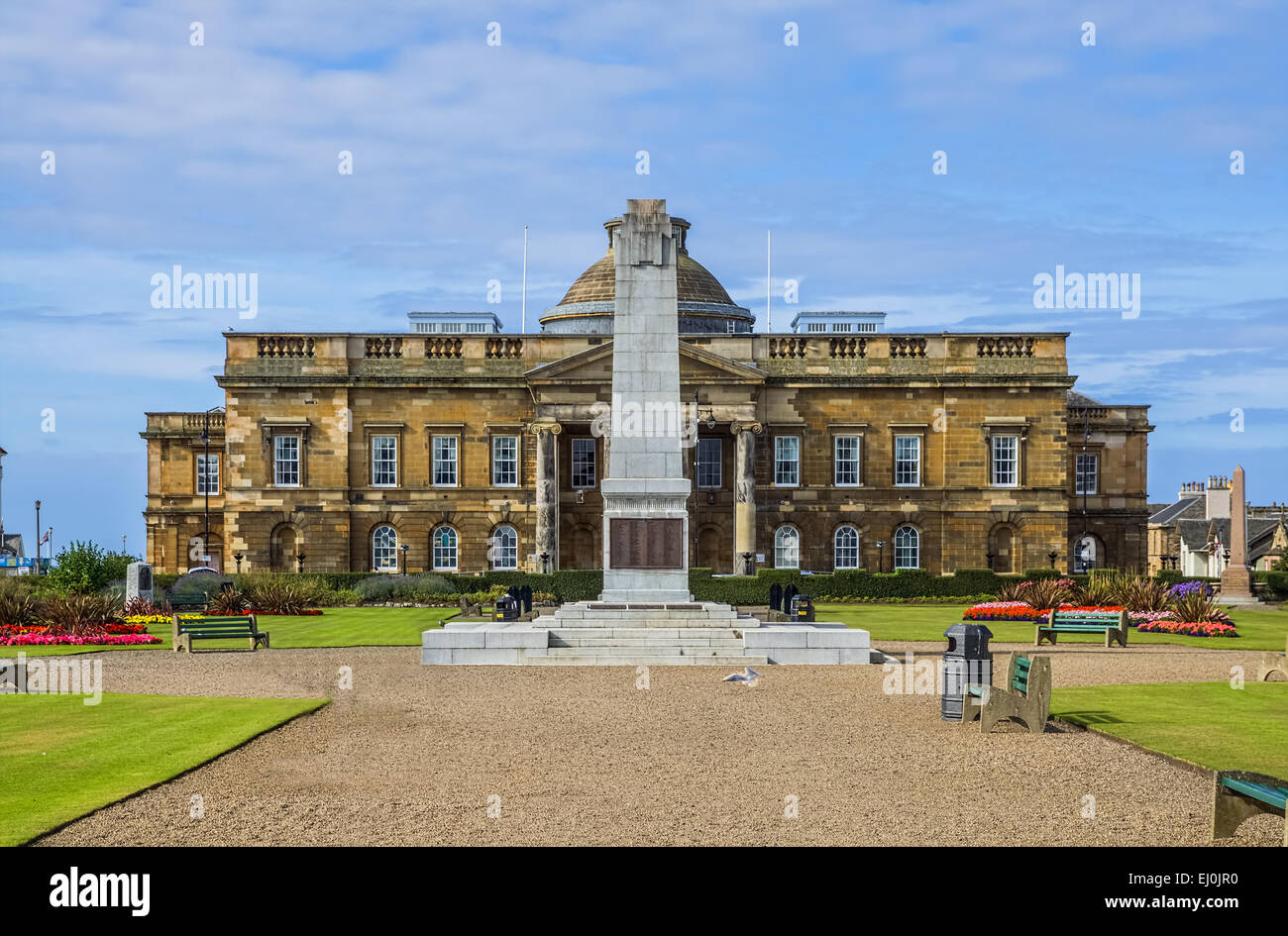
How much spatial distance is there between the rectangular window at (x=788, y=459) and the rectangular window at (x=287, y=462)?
19596 millimetres

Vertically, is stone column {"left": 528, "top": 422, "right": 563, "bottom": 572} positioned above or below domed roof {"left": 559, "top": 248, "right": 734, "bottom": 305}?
below

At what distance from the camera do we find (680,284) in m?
64.9

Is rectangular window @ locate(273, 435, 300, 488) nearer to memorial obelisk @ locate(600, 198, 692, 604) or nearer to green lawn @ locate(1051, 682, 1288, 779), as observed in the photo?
memorial obelisk @ locate(600, 198, 692, 604)

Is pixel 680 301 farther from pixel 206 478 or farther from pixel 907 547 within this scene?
pixel 206 478

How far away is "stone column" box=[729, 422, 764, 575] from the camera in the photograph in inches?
2068

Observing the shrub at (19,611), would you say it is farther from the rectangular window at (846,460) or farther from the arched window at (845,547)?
the rectangular window at (846,460)

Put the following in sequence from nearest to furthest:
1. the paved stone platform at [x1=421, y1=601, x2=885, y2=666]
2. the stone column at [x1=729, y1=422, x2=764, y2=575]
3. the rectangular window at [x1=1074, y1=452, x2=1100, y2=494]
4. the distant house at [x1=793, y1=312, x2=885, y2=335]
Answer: the paved stone platform at [x1=421, y1=601, x2=885, y2=666]
the stone column at [x1=729, y1=422, x2=764, y2=575]
the rectangular window at [x1=1074, y1=452, x2=1100, y2=494]
the distant house at [x1=793, y1=312, x2=885, y2=335]

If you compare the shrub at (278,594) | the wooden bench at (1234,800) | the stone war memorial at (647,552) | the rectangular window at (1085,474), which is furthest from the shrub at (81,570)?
the rectangular window at (1085,474)

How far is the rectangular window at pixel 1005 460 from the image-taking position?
55.6 metres

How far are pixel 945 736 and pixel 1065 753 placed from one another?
5.20ft

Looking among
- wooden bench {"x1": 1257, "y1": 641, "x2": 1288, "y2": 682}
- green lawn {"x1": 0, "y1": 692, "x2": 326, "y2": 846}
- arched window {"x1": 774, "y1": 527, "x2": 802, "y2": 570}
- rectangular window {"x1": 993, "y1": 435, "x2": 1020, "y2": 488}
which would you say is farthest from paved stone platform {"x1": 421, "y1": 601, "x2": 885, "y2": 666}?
rectangular window {"x1": 993, "y1": 435, "x2": 1020, "y2": 488}

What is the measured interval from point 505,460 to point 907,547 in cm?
1691

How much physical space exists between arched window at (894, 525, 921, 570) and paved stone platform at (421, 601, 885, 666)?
3056cm

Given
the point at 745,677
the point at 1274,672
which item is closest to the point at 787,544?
the point at 1274,672
